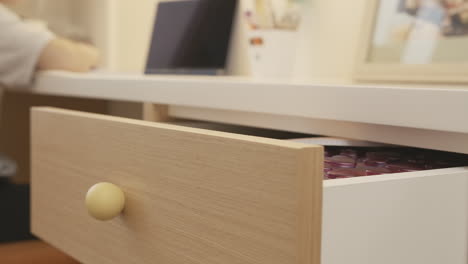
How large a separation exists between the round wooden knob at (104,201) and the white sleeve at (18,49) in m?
0.75

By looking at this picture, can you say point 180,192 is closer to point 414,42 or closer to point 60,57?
point 414,42

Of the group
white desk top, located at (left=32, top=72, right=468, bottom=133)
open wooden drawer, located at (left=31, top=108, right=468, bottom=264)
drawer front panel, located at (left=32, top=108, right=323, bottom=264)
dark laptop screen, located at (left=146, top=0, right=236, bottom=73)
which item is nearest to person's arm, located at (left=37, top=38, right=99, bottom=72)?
dark laptop screen, located at (left=146, top=0, right=236, bottom=73)

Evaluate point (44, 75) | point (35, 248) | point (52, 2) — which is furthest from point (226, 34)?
point (52, 2)

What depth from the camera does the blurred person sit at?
128 centimetres

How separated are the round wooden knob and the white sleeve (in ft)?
2.46

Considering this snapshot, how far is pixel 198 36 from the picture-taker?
111 centimetres

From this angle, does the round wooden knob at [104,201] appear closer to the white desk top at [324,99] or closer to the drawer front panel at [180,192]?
the drawer front panel at [180,192]

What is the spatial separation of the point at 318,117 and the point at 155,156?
0.17 m

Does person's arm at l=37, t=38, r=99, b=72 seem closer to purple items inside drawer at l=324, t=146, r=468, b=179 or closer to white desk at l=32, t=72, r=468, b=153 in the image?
white desk at l=32, t=72, r=468, b=153

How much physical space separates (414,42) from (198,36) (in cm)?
38

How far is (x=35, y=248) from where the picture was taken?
1347 mm

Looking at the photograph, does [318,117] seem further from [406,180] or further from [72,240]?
[72,240]

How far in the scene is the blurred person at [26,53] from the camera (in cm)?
128

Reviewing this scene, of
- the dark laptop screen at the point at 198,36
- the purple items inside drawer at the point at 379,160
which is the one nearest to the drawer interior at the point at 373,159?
the purple items inside drawer at the point at 379,160
